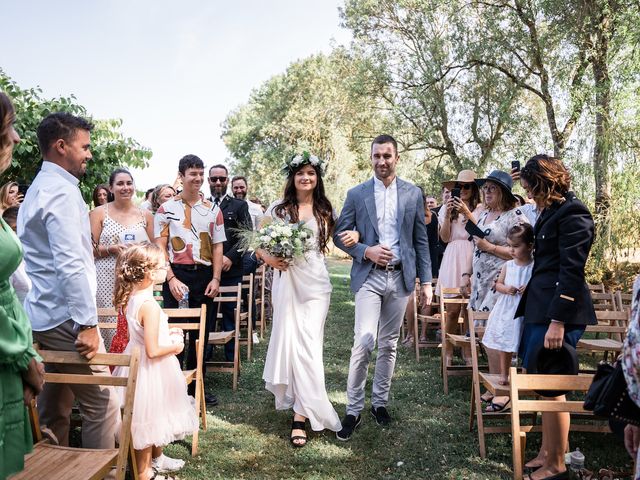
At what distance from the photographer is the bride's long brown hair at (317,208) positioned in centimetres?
505

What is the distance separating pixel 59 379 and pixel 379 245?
2.85 meters

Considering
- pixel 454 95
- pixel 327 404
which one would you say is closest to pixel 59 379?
pixel 327 404

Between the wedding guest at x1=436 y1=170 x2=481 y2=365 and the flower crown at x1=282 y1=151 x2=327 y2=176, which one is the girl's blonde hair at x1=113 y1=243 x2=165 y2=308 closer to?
the flower crown at x1=282 y1=151 x2=327 y2=176

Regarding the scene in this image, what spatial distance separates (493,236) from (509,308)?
1113 millimetres

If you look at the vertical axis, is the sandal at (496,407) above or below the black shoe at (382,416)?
above

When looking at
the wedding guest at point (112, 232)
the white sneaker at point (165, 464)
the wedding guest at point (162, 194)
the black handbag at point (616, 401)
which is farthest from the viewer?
the wedding guest at point (162, 194)

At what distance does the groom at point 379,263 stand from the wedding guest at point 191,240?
1.43 meters

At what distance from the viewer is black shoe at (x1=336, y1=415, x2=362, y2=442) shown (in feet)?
16.0

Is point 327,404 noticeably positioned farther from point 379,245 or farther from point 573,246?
point 573,246

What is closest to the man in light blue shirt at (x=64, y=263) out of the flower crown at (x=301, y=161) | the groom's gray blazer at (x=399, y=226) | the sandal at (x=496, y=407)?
the flower crown at (x=301, y=161)

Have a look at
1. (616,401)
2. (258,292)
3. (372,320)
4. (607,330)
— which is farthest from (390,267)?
(258,292)

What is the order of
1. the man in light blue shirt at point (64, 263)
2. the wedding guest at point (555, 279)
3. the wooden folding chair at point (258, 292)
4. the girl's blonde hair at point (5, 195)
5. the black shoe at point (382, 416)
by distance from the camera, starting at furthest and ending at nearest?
the wooden folding chair at point (258, 292), the girl's blonde hair at point (5, 195), the black shoe at point (382, 416), the wedding guest at point (555, 279), the man in light blue shirt at point (64, 263)

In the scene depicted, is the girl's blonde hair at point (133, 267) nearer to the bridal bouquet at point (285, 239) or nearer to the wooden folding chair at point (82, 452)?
the wooden folding chair at point (82, 452)

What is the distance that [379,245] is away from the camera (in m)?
4.93
